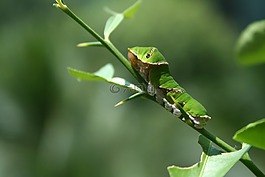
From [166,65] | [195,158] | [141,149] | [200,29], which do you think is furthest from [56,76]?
[166,65]

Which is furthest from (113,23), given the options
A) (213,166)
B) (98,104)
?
(98,104)

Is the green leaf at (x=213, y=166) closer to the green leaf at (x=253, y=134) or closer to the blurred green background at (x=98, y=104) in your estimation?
the green leaf at (x=253, y=134)

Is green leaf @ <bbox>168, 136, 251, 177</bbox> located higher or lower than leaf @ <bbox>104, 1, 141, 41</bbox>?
lower

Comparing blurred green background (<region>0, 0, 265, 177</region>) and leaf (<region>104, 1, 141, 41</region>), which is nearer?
leaf (<region>104, 1, 141, 41</region>)

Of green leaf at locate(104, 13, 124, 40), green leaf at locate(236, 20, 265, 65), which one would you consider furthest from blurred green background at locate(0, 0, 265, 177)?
green leaf at locate(236, 20, 265, 65)

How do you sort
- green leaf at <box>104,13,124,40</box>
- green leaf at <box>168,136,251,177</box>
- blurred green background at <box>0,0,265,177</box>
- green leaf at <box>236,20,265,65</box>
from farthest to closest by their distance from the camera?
blurred green background at <box>0,0,265,177</box> < green leaf at <box>104,13,124,40</box> < green leaf at <box>168,136,251,177</box> < green leaf at <box>236,20,265,65</box>

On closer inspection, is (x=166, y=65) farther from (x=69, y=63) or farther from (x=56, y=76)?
(x=69, y=63)

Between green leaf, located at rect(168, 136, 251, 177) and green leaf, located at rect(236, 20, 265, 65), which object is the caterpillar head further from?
green leaf, located at rect(236, 20, 265, 65)

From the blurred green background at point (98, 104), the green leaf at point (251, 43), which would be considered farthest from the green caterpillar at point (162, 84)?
the blurred green background at point (98, 104)

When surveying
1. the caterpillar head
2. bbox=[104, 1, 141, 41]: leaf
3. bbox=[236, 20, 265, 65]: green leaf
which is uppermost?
bbox=[104, 1, 141, 41]: leaf
